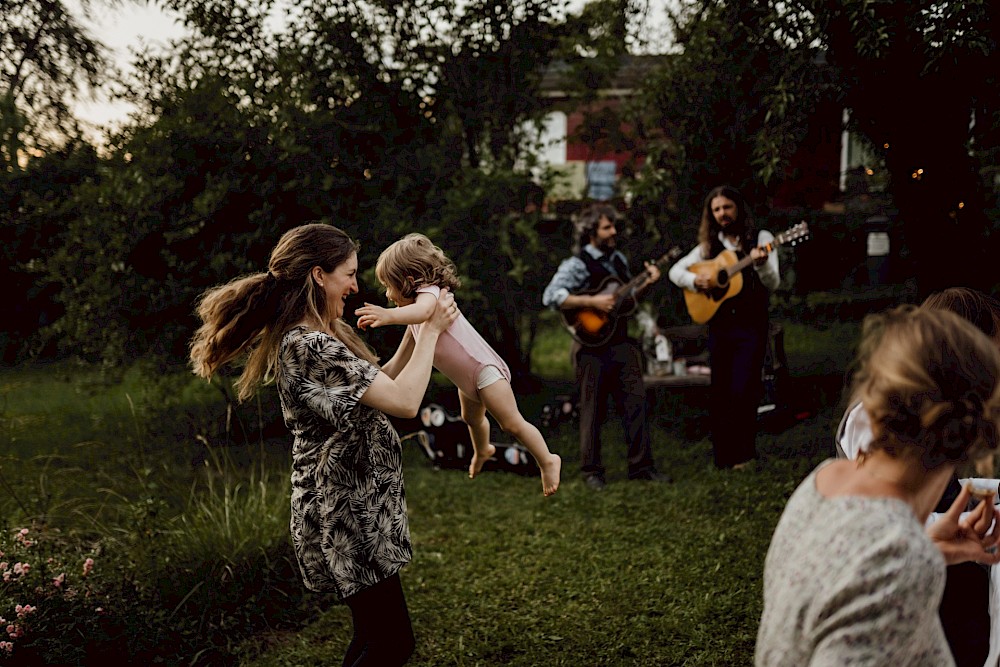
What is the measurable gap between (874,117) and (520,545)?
4004 mm

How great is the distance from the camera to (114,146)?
25.7 feet

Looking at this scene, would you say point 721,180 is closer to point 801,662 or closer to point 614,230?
point 614,230

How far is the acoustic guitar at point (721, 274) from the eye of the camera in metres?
6.32

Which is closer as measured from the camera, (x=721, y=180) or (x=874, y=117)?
(x=874, y=117)

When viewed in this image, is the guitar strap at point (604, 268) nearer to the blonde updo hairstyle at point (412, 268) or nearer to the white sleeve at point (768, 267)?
the white sleeve at point (768, 267)

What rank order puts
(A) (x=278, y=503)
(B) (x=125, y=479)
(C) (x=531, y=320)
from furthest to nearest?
(C) (x=531, y=320) → (B) (x=125, y=479) → (A) (x=278, y=503)

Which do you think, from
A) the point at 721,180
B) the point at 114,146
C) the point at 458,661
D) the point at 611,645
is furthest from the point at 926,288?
the point at 114,146

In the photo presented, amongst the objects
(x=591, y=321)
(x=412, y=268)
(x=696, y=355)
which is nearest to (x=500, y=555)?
(x=591, y=321)

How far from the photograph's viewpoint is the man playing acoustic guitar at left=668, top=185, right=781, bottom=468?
253 inches

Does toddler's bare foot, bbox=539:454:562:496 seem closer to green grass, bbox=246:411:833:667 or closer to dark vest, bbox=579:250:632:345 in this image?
green grass, bbox=246:411:833:667

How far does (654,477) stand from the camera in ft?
22.2

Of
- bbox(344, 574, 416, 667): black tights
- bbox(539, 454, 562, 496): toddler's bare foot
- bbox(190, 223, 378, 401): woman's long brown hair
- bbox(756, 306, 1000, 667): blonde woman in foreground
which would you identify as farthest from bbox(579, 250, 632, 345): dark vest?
bbox(756, 306, 1000, 667): blonde woman in foreground

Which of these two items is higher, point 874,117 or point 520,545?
point 874,117

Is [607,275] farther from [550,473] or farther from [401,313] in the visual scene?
[401,313]
